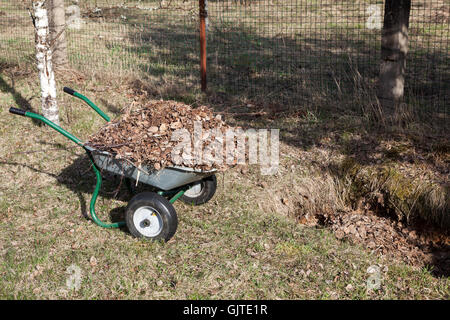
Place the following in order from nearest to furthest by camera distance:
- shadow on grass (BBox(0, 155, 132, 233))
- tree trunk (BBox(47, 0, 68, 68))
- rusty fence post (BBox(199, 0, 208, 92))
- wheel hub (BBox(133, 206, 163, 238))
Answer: wheel hub (BBox(133, 206, 163, 238)) < shadow on grass (BBox(0, 155, 132, 233)) < rusty fence post (BBox(199, 0, 208, 92)) < tree trunk (BBox(47, 0, 68, 68))

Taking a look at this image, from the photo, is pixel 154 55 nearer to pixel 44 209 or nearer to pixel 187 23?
pixel 187 23

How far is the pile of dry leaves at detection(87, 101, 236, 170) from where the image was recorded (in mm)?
4008

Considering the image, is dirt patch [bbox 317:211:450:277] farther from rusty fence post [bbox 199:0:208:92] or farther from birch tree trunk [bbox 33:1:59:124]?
birch tree trunk [bbox 33:1:59:124]

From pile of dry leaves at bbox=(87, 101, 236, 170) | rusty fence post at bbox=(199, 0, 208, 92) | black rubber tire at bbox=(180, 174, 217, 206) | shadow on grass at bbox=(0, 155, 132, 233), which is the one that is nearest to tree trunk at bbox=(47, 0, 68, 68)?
rusty fence post at bbox=(199, 0, 208, 92)

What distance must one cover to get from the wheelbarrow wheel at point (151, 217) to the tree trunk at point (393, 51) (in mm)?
3569

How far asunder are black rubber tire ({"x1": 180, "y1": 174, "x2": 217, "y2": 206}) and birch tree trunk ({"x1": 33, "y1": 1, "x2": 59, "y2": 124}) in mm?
2513

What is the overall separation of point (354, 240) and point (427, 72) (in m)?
4.92

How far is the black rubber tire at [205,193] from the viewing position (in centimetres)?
498

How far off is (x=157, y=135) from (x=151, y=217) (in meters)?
0.74

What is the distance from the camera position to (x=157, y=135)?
412 cm

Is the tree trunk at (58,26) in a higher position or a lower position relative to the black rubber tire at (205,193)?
higher

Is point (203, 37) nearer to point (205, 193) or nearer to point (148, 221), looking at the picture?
point (205, 193)

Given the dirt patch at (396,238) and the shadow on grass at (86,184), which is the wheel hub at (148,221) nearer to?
the shadow on grass at (86,184)

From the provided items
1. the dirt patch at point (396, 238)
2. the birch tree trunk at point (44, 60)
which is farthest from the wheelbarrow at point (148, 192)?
the birch tree trunk at point (44, 60)
